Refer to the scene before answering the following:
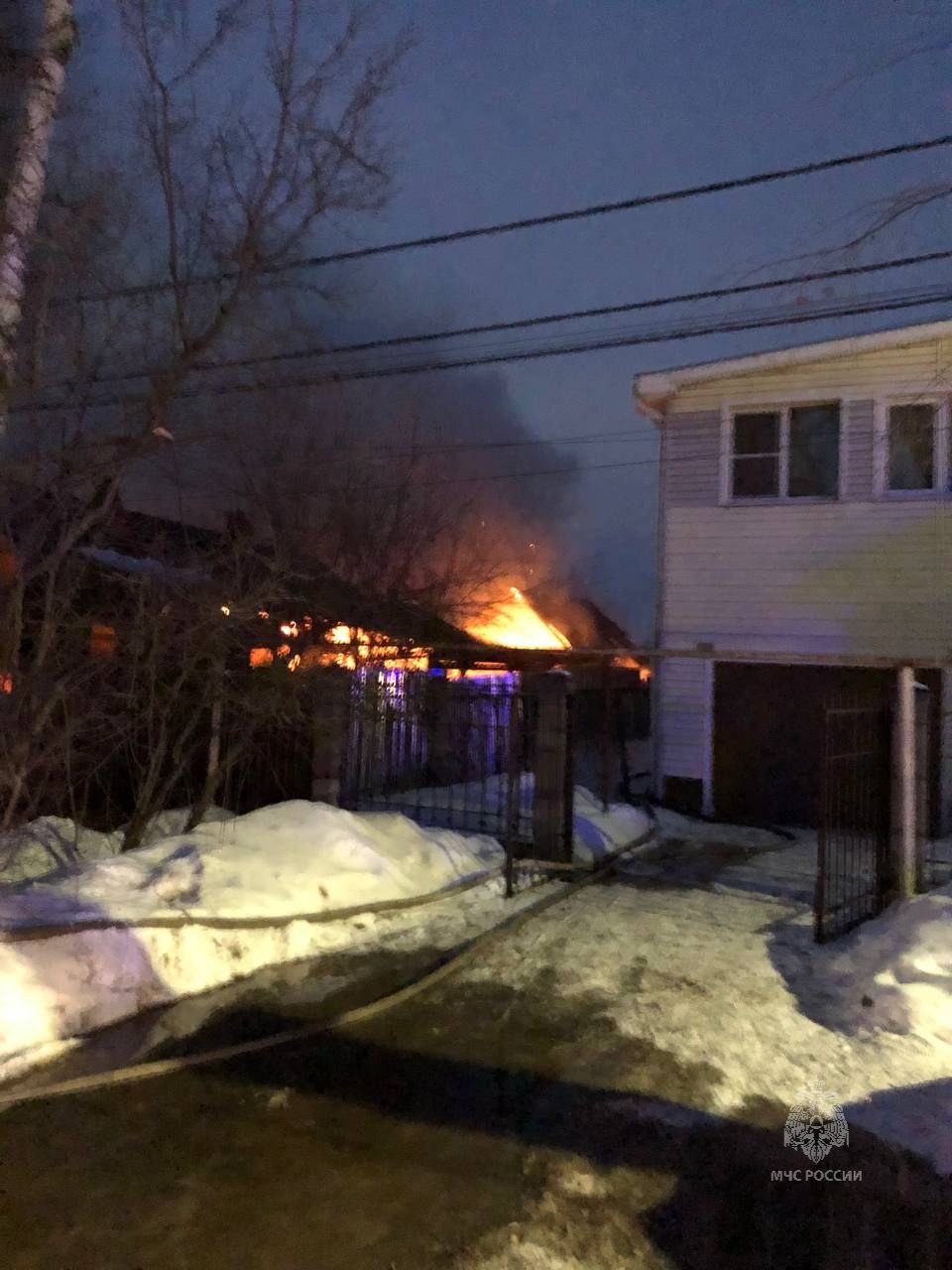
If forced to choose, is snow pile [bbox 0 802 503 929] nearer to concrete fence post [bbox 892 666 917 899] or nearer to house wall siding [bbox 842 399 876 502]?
concrete fence post [bbox 892 666 917 899]

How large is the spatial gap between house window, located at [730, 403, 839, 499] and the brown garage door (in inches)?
108

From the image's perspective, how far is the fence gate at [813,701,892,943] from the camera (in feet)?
24.2

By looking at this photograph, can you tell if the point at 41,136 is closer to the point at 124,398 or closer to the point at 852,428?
the point at 124,398

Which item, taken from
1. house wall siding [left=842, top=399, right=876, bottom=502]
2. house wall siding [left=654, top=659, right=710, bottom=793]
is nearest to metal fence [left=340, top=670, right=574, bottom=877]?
house wall siding [left=654, top=659, right=710, bottom=793]

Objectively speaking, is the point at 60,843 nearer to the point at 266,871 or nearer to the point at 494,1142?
the point at 266,871

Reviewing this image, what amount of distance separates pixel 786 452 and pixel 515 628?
35.0ft

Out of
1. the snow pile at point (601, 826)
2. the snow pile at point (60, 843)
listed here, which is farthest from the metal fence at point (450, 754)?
the snow pile at point (60, 843)

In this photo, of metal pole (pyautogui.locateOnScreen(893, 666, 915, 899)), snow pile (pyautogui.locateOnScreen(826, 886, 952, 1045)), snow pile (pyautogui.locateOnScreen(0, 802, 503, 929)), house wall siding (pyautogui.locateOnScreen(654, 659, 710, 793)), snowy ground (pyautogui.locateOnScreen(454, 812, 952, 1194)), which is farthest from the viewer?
house wall siding (pyautogui.locateOnScreen(654, 659, 710, 793))

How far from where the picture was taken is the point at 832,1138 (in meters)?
4.20

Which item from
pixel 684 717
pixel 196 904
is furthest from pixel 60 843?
pixel 684 717

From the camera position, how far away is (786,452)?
45.4ft

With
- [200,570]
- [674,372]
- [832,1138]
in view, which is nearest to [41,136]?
[200,570]

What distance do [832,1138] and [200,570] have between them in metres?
6.65

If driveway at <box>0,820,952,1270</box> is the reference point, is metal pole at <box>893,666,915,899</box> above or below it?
above
